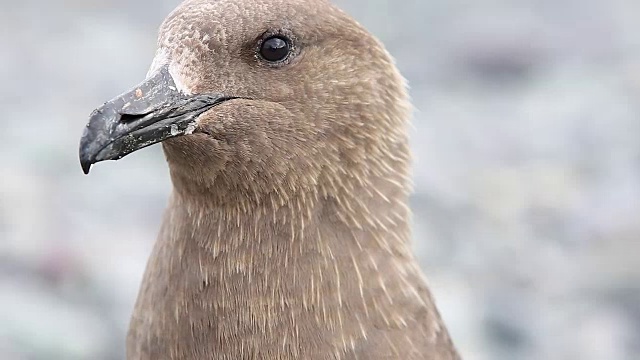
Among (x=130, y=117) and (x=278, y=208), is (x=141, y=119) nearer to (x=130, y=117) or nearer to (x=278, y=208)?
(x=130, y=117)

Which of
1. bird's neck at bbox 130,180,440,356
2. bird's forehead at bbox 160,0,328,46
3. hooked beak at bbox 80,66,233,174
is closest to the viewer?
hooked beak at bbox 80,66,233,174

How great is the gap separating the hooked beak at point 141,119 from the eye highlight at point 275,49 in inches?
7.1

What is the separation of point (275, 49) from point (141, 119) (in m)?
0.41

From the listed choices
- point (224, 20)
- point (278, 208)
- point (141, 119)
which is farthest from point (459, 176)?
point (141, 119)

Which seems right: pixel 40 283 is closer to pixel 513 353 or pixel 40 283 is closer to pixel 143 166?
pixel 143 166

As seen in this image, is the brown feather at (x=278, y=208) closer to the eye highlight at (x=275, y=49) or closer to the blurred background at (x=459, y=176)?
the eye highlight at (x=275, y=49)

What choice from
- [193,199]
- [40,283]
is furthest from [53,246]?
[193,199]

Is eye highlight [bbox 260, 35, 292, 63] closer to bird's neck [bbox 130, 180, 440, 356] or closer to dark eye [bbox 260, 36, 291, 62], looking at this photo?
dark eye [bbox 260, 36, 291, 62]

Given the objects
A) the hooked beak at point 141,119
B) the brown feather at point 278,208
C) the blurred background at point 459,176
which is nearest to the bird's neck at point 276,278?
the brown feather at point 278,208

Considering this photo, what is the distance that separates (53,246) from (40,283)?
340mm

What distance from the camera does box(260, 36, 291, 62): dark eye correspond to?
9.37 feet

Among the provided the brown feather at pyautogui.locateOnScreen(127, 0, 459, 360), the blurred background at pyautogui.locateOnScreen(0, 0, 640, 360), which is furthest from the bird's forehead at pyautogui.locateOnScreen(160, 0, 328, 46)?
the blurred background at pyautogui.locateOnScreen(0, 0, 640, 360)

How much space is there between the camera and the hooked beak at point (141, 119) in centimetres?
260

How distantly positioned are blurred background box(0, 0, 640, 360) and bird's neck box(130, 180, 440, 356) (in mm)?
2617
